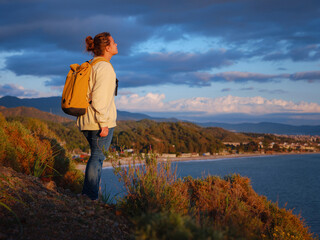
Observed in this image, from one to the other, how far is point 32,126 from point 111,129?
21.4ft

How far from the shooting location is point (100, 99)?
9.86 ft

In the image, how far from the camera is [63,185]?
509 cm

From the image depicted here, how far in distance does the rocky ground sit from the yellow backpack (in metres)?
0.96

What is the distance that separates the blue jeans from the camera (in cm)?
320

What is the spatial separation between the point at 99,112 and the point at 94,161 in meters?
0.62

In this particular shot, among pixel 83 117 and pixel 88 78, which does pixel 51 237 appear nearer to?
pixel 83 117

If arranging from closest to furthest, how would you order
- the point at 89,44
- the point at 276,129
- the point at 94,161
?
the point at 94,161, the point at 89,44, the point at 276,129

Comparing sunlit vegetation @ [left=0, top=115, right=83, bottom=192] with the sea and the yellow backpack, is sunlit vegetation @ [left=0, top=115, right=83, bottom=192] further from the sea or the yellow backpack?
the sea

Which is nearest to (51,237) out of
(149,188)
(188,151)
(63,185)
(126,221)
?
(126,221)

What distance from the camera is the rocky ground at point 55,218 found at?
7.21 feet

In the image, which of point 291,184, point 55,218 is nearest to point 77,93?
point 55,218

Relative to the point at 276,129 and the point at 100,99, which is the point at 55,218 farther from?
the point at 276,129

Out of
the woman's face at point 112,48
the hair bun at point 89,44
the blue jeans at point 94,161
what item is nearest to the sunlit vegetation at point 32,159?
the blue jeans at point 94,161

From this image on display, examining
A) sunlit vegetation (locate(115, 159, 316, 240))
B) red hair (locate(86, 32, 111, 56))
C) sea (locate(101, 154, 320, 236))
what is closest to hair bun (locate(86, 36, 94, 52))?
red hair (locate(86, 32, 111, 56))
